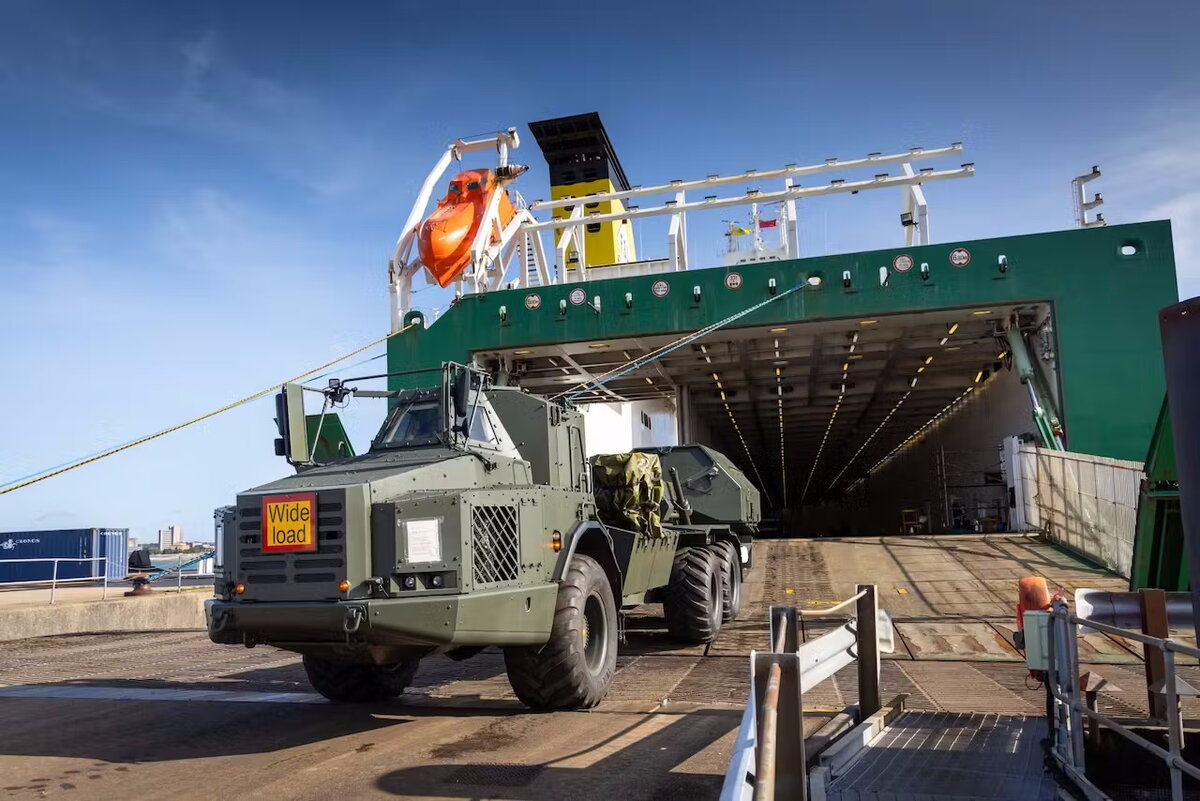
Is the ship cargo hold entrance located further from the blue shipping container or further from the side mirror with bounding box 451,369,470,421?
the blue shipping container

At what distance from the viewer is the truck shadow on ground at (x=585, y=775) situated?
461 cm

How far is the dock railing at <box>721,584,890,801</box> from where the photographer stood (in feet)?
9.51

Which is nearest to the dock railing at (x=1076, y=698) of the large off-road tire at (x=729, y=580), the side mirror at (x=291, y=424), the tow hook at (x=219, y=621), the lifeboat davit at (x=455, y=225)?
the tow hook at (x=219, y=621)

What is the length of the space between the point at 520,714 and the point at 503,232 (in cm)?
1820

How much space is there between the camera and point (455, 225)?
71.8 ft

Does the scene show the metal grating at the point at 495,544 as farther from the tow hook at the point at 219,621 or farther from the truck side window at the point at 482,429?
the tow hook at the point at 219,621

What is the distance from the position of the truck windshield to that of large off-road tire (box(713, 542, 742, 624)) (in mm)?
4884

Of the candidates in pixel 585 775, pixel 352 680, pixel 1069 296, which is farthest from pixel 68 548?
pixel 585 775

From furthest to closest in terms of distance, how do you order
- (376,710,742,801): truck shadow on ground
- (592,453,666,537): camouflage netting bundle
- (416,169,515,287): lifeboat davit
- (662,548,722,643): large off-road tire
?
1. (416,169,515,287): lifeboat davit
2. (662,548,722,643): large off-road tire
3. (592,453,666,537): camouflage netting bundle
4. (376,710,742,801): truck shadow on ground

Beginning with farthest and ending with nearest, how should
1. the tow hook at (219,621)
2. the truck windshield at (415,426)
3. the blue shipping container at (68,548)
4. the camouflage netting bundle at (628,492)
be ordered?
the blue shipping container at (68,548) < the camouflage netting bundle at (628,492) < the truck windshield at (415,426) < the tow hook at (219,621)

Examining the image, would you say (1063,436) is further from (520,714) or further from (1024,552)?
(520,714)

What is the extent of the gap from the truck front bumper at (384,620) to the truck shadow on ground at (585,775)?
719mm

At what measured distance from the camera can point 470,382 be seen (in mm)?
6758

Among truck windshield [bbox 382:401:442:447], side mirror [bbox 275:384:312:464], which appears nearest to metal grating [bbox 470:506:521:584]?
truck windshield [bbox 382:401:442:447]
